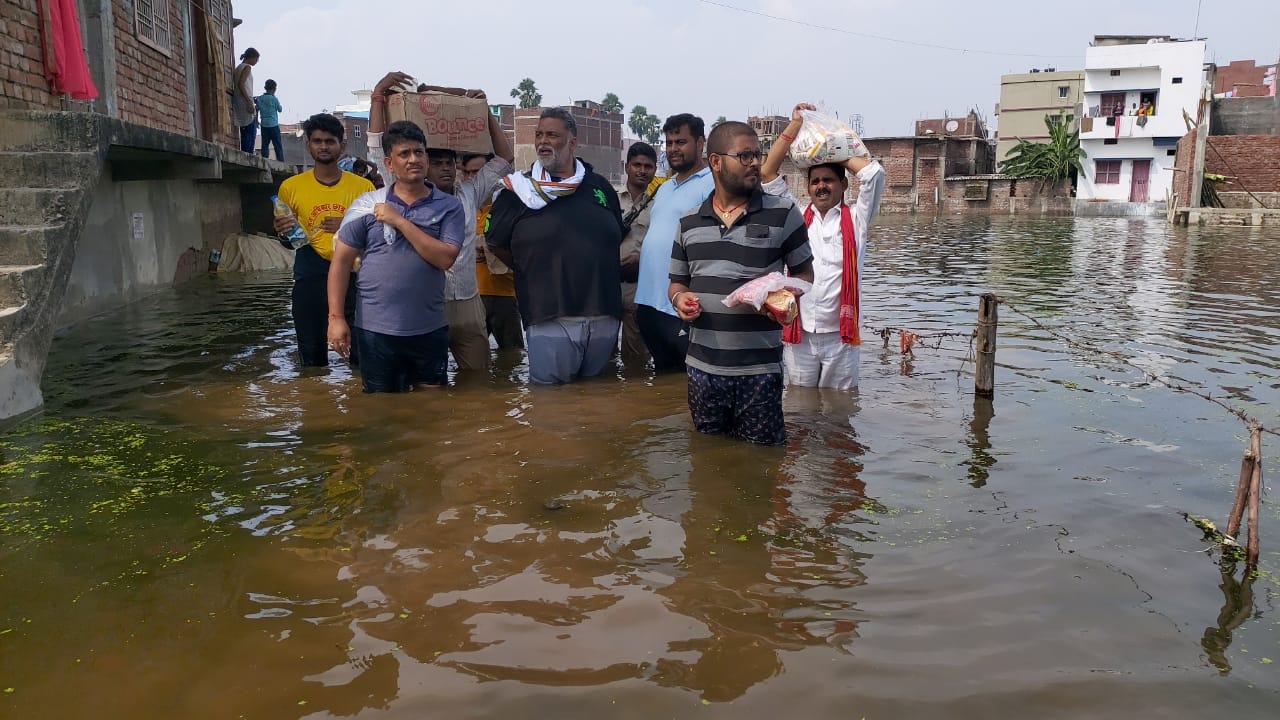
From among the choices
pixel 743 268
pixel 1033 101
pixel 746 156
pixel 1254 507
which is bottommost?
pixel 1254 507

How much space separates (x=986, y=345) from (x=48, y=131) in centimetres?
656

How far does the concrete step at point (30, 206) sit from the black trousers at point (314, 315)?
151cm

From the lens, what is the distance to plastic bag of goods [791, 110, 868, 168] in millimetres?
4859

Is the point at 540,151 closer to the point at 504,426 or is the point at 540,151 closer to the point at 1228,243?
the point at 504,426

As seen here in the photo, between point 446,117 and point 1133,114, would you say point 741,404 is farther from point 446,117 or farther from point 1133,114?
point 1133,114

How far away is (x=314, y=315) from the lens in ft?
21.5

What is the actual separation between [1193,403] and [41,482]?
6.87m

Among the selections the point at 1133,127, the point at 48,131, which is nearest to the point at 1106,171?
the point at 1133,127

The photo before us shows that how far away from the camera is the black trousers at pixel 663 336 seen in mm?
6168

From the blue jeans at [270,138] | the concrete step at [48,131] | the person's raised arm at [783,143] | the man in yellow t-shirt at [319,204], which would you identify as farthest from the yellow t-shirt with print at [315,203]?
the blue jeans at [270,138]

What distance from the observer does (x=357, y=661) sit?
2688mm

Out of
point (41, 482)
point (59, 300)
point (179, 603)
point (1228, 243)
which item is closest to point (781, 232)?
point (179, 603)

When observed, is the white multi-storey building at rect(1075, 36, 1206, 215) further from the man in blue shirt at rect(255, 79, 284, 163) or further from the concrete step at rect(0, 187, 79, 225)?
the concrete step at rect(0, 187, 79, 225)

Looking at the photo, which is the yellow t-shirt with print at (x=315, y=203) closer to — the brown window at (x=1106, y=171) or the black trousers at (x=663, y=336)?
the black trousers at (x=663, y=336)
